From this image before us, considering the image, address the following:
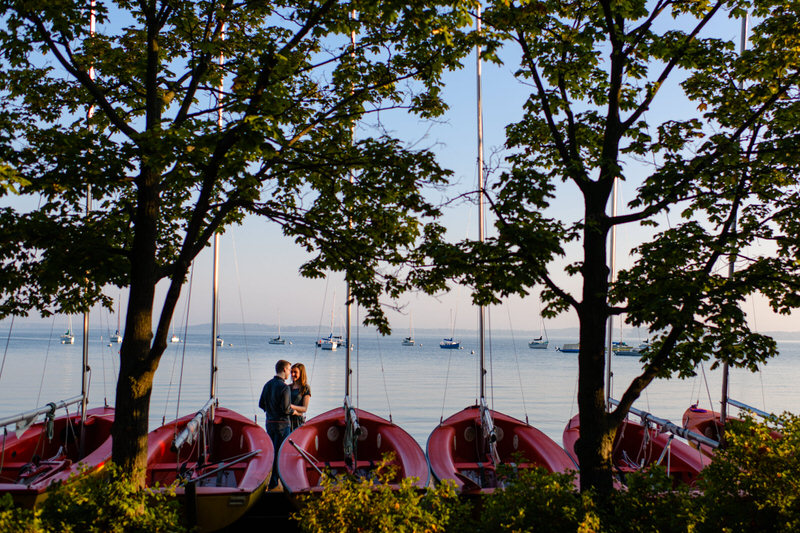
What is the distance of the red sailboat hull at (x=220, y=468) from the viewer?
7.01m

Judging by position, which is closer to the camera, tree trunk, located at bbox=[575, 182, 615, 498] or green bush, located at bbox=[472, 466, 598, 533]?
green bush, located at bbox=[472, 466, 598, 533]

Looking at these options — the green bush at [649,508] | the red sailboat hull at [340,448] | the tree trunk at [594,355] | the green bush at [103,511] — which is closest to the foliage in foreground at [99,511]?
the green bush at [103,511]

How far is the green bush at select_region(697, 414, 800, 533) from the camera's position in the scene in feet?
15.4

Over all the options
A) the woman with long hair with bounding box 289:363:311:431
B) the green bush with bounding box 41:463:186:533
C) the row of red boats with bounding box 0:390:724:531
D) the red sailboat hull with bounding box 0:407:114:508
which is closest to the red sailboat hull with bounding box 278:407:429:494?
the row of red boats with bounding box 0:390:724:531

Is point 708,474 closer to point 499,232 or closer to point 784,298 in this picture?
point 784,298

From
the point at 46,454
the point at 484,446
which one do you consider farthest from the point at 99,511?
the point at 484,446

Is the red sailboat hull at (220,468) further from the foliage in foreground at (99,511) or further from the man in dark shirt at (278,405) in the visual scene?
the foliage in foreground at (99,511)

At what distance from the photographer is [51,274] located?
5.83m

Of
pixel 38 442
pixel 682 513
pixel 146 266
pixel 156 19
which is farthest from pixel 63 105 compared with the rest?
pixel 682 513

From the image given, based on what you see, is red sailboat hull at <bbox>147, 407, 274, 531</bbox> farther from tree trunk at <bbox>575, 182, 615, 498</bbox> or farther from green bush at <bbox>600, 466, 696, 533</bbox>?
green bush at <bbox>600, 466, 696, 533</bbox>

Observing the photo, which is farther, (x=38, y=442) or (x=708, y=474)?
(x=38, y=442)

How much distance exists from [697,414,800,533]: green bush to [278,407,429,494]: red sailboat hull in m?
3.89

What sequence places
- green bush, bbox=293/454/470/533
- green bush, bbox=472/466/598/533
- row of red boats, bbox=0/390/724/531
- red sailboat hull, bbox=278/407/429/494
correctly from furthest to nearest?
red sailboat hull, bbox=278/407/429/494 < row of red boats, bbox=0/390/724/531 < green bush, bbox=472/466/598/533 < green bush, bbox=293/454/470/533

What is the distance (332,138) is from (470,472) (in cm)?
541
